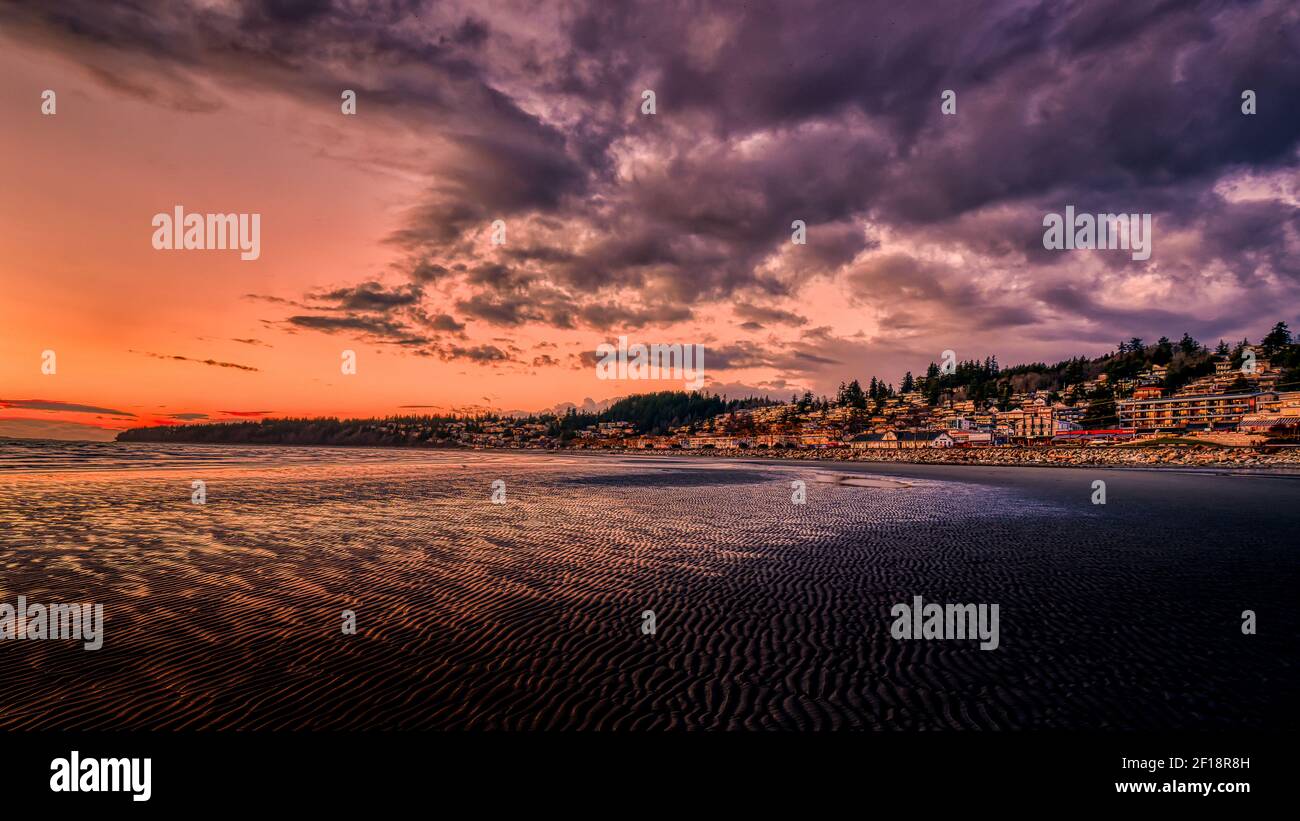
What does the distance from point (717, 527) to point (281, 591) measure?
14.9m

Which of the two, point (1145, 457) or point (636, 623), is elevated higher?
point (636, 623)

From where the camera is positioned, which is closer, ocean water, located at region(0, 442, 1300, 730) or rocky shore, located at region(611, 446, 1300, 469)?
ocean water, located at region(0, 442, 1300, 730)

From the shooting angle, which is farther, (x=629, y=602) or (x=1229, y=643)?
(x=629, y=602)

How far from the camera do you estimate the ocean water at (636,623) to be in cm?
674

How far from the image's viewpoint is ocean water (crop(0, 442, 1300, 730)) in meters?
6.74

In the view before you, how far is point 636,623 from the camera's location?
33.3 feet

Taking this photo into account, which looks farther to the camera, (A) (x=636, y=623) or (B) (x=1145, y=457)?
(B) (x=1145, y=457)

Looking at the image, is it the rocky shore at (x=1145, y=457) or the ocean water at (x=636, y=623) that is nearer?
the ocean water at (x=636, y=623)

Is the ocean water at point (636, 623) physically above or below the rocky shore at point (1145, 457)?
above

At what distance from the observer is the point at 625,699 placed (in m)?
7.03
